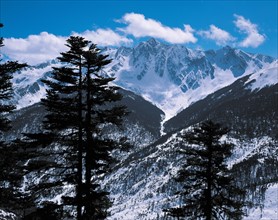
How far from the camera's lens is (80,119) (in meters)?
23.6

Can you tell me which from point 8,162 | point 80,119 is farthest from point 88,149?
point 8,162

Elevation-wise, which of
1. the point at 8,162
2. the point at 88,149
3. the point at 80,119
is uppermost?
→ the point at 80,119

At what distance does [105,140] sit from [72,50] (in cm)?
595

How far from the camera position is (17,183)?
24.9m

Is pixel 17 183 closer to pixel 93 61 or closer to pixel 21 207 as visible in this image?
pixel 21 207

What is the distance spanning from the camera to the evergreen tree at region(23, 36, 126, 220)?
2333 cm

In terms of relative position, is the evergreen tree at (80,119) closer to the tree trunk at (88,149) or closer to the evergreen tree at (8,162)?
the tree trunk at (88,149)

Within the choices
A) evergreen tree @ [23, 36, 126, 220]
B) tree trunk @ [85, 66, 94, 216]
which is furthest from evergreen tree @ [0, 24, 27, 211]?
tree trunk @ [85, 66, 94, 216]

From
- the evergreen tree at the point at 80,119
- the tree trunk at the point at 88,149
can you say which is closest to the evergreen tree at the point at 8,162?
the evergreen tree at the point at 80,119

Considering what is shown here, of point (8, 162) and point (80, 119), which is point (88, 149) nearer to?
point (80, 119)

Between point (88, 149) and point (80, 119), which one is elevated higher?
point (80, 119)

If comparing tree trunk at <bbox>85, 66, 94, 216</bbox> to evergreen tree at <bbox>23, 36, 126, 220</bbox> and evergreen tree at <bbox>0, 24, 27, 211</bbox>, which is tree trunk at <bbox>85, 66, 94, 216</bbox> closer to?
evergreen tree at <bbox>23, 36, 126, 220</bbox>

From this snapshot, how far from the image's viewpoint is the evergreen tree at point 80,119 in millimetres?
23328

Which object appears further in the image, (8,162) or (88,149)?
(88,149)
